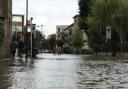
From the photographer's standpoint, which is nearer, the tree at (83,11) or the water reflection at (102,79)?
the water reflection at (102,79)

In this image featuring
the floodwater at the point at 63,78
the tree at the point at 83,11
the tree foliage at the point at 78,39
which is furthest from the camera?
the tree foliage at the point at 78,39

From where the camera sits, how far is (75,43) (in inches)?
6004

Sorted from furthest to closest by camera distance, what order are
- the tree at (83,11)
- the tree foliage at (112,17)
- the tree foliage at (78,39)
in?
1. the tree foliage at (78,39)
2. the tree at (83,11)
3. the tree foliage at (112,17)

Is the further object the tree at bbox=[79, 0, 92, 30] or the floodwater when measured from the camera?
the tree at bbox=[79, 0, 92, 30]

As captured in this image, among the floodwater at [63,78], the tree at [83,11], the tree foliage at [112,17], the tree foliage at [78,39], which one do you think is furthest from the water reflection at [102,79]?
the tree foliage at [78,39]

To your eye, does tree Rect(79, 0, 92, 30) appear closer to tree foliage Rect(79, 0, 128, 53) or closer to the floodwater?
tree foliage Rect(79, 0, 128, 53)

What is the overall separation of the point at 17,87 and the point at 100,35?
73951 millimetres

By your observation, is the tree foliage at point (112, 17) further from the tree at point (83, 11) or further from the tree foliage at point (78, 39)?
the tree foliage at point (78, 39)

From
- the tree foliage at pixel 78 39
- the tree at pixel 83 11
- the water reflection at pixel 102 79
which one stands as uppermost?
the tree at pixel 83 11

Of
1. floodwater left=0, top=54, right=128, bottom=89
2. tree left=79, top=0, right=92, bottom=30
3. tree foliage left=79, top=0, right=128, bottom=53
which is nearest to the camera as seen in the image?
floodwater left=0, top=54, right=128, bottom=89

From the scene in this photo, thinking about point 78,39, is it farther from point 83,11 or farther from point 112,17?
point 112,17

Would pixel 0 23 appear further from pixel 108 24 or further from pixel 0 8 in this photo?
pixel 108 24

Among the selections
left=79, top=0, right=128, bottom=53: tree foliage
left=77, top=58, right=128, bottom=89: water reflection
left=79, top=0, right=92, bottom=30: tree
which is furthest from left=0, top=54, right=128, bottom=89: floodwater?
left=79, top=0, right=92, bottom=30: tree

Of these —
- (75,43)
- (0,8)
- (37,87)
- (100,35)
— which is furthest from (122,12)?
(75,43)
